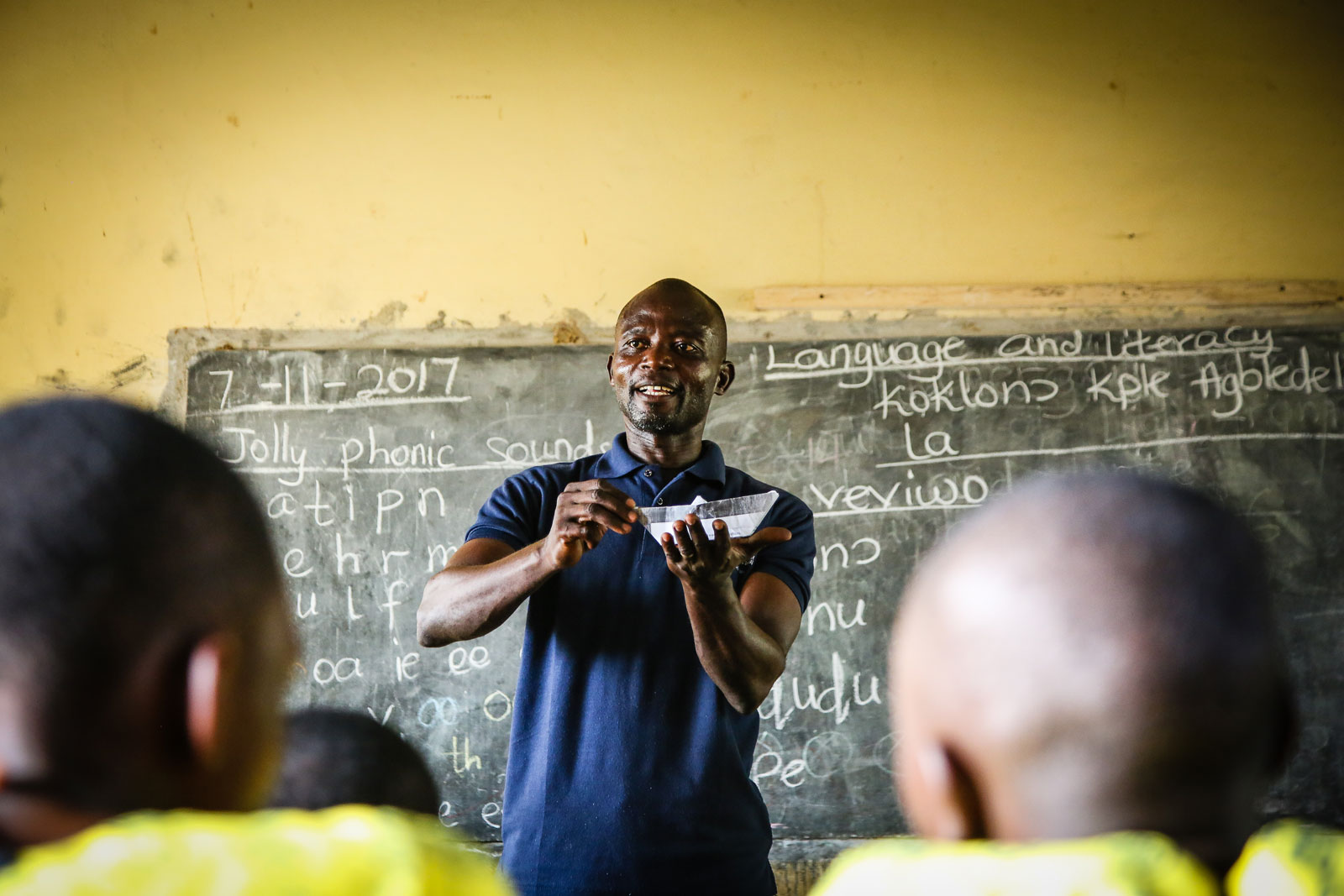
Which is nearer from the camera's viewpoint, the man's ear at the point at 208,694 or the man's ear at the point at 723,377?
the man's ear at the point at 208,694

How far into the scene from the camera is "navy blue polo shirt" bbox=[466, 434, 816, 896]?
129 centimetres


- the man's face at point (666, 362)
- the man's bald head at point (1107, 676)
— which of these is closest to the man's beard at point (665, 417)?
the man's face at point (666, 362)

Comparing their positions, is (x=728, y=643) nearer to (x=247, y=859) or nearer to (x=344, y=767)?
(x=344, y=767)

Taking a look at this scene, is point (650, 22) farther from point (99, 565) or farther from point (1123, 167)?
point (99, 565)

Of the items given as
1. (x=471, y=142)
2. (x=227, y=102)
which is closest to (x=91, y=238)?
(x=227, y=102)

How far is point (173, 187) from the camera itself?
9.64 feet

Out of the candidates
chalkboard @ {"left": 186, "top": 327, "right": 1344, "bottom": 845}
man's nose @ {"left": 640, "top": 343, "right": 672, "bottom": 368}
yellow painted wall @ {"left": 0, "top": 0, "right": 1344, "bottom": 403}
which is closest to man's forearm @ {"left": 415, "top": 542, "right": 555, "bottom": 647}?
man's nose @ {"left": 640, "top": 343, "right": 672, "bottom": 368}

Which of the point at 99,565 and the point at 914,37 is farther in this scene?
the point at 914,37

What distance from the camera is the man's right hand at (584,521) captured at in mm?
1314

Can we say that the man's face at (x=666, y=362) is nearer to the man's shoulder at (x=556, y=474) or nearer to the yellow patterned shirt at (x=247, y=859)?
the man's shoulder at (x=556, y=474)

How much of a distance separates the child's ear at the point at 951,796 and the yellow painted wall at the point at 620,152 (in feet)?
8.08

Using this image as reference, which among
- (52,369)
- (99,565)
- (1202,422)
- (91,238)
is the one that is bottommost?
(99,565)

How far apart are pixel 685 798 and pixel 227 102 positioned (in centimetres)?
271

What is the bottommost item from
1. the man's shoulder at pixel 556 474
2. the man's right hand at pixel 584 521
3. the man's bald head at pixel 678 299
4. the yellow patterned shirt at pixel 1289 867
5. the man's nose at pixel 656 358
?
the yellow patterned shirt at pixel 1289 867
